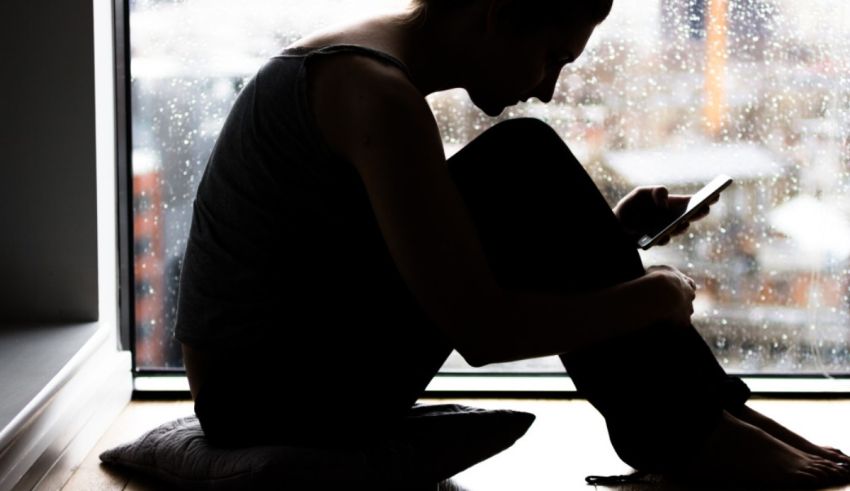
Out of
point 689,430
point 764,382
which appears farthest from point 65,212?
point 764,382

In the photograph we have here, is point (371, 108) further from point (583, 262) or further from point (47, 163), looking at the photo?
point (47, 163)

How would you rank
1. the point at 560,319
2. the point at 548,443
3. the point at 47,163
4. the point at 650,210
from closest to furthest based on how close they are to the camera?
the point at 560,319 < the point at 650,210 < the point at 548,443 < the point at 47,163

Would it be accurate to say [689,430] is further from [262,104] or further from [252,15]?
[252,15]

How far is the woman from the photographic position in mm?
1081

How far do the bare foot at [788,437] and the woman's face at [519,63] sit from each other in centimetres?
45

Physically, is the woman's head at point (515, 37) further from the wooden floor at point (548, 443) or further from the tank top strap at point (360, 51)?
the wooden floor at point (548, 443)

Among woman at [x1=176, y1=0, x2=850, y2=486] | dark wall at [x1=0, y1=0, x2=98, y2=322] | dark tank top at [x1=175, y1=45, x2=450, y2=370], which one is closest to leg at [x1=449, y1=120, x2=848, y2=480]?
woman at [x1=176, y1=0, x2=850, y2=486]

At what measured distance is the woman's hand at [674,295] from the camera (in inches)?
46.6

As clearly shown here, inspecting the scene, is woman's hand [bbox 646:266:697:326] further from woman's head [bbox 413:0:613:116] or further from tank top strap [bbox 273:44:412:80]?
tank top strap [bbox 273:44:412:80]

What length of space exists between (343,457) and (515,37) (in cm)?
45

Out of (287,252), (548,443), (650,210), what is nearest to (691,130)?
(650,210)

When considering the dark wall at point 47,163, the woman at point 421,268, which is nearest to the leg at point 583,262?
the woman at point 421,268

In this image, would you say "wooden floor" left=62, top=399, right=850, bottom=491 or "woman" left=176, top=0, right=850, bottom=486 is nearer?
"woman" left=176, top=0, right=850, bottom=486

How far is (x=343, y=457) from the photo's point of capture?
1.20 m
